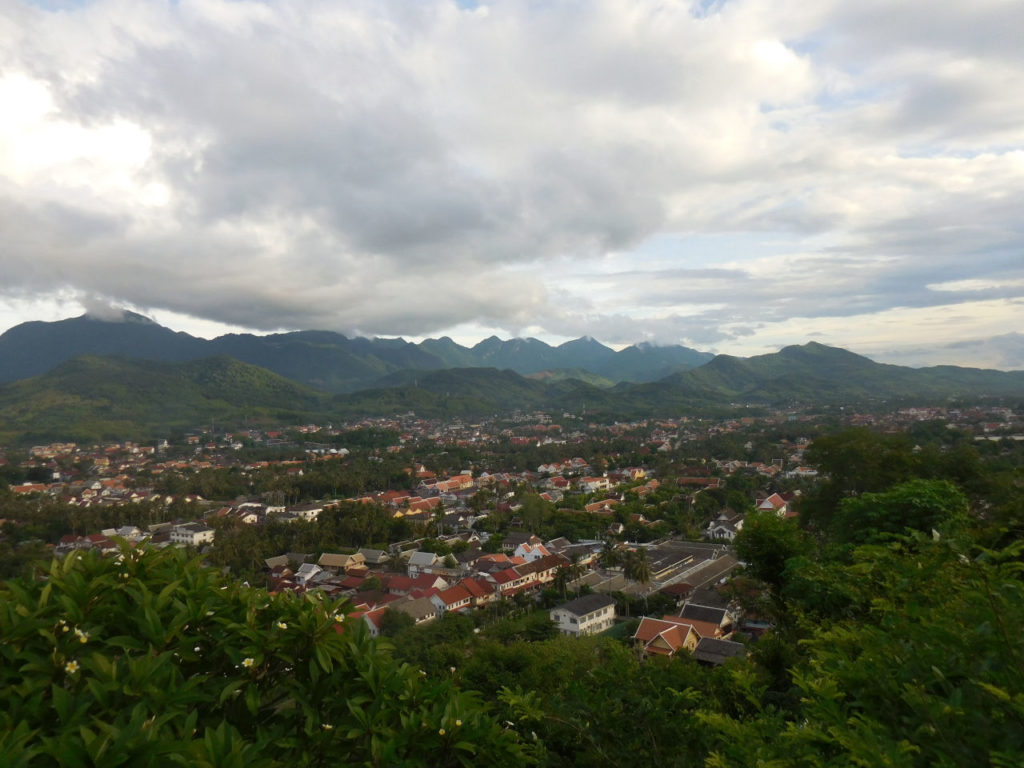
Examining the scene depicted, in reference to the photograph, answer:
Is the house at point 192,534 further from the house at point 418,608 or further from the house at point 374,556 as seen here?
the house at point 418,608

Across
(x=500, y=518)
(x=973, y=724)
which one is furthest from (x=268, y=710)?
(x=500, y=518)

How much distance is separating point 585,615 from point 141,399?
107530 mm

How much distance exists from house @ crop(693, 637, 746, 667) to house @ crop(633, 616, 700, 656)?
0.24 metres

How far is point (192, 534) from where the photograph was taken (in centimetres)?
2873

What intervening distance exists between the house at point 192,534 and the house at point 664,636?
73.8 feet

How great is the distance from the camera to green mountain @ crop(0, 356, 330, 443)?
260 ft

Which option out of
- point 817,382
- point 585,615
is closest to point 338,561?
point 585,615

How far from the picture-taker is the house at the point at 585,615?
17.5 m

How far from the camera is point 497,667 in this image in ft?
33.9

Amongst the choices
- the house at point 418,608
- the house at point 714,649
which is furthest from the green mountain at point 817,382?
the house at point 714,649

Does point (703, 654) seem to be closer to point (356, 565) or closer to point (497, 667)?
point (497, 667)

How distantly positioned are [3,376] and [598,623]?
215817 mm

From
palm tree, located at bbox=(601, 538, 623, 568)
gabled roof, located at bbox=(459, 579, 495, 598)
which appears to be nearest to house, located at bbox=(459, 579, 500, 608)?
gabled roof, located at bbox=(459, 579, 495, 598)

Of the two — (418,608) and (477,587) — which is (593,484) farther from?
(418,608)
